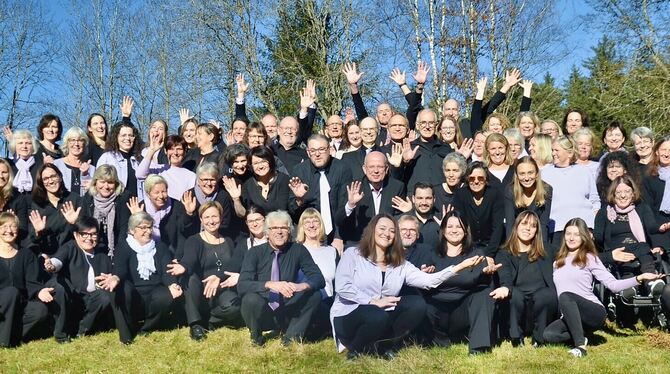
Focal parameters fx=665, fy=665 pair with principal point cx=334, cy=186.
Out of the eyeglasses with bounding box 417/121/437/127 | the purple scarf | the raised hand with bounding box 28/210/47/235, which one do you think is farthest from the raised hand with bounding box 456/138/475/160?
the raised hand with bounding box 28/210/47/235

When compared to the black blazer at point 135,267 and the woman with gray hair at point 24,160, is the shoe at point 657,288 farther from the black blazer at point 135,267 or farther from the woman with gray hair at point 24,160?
the woman with gray hair at point 24,160

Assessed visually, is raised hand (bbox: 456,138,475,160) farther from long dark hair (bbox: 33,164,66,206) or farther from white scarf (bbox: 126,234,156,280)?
long dark hair (bbox: 33,164,66,206)

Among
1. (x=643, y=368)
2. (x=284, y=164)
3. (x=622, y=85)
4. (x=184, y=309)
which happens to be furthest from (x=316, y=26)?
(x=643, y=368)

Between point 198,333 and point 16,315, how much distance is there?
2.00 m

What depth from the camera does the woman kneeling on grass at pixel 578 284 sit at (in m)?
6.56

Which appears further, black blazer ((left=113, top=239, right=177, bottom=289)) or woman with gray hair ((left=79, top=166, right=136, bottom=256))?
woman with gray hair ((left=79, top=166, right=136, bottom=256))

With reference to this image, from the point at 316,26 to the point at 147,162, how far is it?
14757 mm

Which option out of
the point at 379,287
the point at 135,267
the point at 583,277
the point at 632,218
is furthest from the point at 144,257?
the point at 632,218

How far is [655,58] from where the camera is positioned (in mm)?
18516

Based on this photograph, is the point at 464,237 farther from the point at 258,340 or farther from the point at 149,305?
the point at 149,305

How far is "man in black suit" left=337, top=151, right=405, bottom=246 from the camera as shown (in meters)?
7.84

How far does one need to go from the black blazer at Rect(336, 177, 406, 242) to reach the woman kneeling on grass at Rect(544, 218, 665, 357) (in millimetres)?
2001

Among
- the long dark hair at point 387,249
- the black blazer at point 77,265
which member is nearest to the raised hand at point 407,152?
the long dark hair at point 387,249

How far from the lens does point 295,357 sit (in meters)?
6.57
